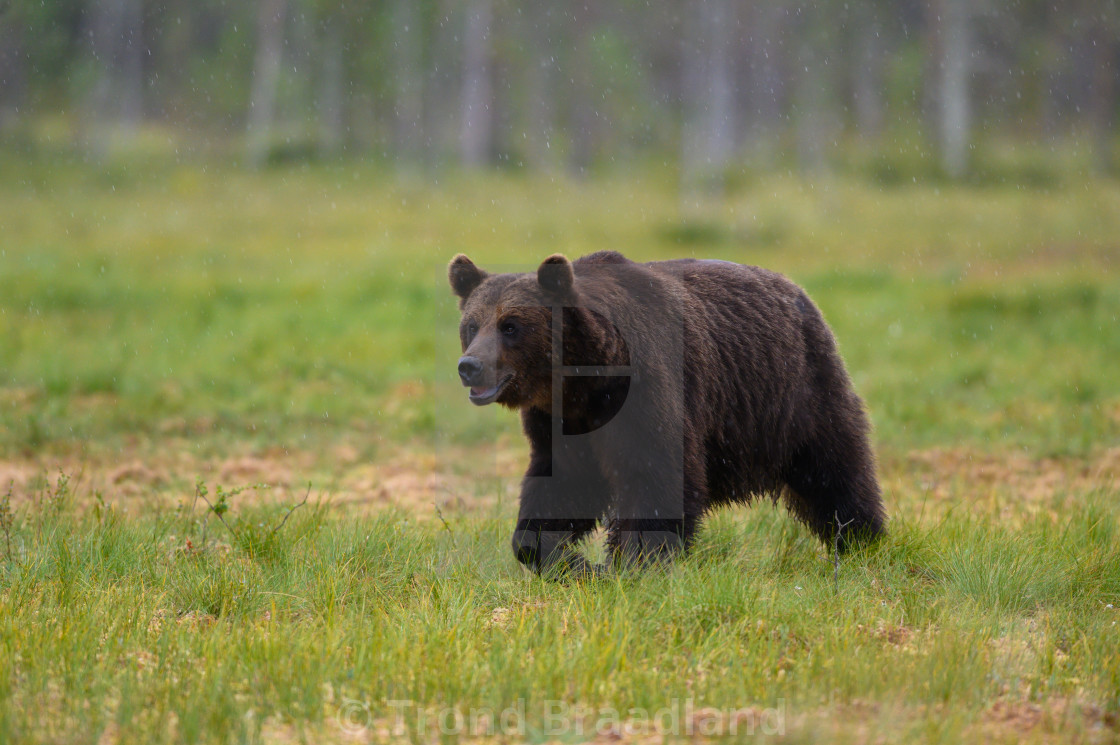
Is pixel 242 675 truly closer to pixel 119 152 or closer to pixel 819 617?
pixel 819 617

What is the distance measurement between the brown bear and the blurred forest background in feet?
89.8

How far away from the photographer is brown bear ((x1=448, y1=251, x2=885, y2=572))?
15.6 ft

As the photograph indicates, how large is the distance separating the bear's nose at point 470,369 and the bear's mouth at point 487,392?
0.10 metres

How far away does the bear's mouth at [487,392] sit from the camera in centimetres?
467

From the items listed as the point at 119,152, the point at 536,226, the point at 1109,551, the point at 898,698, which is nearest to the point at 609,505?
the point at 898,698

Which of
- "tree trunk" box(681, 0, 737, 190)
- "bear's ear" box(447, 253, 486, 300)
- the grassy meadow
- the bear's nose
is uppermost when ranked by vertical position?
"tree trunk" box(681, 0, 737, 190)

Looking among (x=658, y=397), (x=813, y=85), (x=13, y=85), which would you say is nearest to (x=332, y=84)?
(x=13, y=85)

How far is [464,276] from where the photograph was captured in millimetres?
5176

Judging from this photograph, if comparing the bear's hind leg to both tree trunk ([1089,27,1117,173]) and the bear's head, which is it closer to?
the bear's head

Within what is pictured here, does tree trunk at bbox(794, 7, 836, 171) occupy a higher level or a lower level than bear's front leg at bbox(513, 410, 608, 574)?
higher

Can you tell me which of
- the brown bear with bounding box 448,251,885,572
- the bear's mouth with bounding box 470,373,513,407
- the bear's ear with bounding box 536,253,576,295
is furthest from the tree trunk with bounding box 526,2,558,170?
the bear's mouth with bounding box 470,373,513,407

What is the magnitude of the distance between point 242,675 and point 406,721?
69cm

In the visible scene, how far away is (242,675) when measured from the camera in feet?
12.0

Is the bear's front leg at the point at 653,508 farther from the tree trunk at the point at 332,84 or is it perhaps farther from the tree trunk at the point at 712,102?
the tree trunk at the point at 332,84
